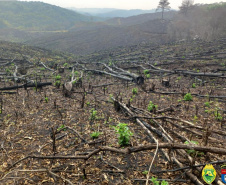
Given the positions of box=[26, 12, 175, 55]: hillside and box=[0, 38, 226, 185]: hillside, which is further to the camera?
box=[26, 12, 175, 55]: hillside

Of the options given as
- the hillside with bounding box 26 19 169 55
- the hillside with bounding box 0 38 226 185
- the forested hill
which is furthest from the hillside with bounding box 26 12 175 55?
the forested hill

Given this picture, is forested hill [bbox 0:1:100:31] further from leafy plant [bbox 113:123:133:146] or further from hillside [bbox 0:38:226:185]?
leafy plant [bbox 113:123:133:146]

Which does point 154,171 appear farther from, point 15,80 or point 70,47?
point 70,47

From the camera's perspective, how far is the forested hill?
73925 mm

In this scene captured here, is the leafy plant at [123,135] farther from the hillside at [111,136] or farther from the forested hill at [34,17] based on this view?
the forested hill at [34,17]

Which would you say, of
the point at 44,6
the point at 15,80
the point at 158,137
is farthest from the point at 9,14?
the point at 158,137

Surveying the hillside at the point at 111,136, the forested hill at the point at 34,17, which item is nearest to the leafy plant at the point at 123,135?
the hillside at the point at 111,136

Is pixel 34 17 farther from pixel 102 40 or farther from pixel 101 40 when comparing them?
pixel 102 40

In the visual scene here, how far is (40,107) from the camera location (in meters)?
7.68

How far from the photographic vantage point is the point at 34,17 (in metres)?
83.1

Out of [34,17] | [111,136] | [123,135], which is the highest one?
[34,17]

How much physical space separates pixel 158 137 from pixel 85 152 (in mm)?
2295

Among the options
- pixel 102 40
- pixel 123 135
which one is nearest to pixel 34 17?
pixel 102 40

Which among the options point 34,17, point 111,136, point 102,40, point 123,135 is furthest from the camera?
point 34,17
